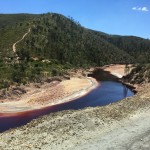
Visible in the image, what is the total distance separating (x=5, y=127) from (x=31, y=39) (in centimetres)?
10502

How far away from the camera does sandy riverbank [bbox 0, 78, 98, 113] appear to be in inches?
2773

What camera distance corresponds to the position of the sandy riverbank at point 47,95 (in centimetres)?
7044

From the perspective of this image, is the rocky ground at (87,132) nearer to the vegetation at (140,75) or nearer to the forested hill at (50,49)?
the vegetation at (140,75)

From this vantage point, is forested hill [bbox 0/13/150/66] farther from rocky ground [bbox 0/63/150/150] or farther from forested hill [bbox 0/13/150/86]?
rocky ground [bbox 0/63/150/150]

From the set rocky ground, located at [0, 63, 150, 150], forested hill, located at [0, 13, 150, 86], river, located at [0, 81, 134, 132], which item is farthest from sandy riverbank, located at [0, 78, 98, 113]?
rocky ground, located at [0, 63, 150, 150]

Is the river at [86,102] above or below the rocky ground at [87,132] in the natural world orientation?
below

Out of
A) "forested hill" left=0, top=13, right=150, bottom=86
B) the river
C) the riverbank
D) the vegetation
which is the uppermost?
"forested hill" left=0, top=13, right=150, bottom=86

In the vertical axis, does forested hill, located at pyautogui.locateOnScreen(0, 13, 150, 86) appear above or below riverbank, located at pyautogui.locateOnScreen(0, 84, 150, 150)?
above

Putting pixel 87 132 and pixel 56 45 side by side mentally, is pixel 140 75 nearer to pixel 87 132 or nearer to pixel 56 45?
pixel 87 132

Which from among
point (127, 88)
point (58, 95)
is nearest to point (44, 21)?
point (127, 88)

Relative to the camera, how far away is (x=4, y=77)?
3546 inches

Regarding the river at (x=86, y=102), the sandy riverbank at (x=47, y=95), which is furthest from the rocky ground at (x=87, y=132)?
the sandy riverbank at (x=47, y=95)

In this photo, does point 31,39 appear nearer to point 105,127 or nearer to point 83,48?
point 83,48

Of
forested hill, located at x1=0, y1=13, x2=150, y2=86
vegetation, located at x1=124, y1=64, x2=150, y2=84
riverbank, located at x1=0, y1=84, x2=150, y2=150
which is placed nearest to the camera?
riverbank, located at x1=0, y1=84, x2=150, y2=150
